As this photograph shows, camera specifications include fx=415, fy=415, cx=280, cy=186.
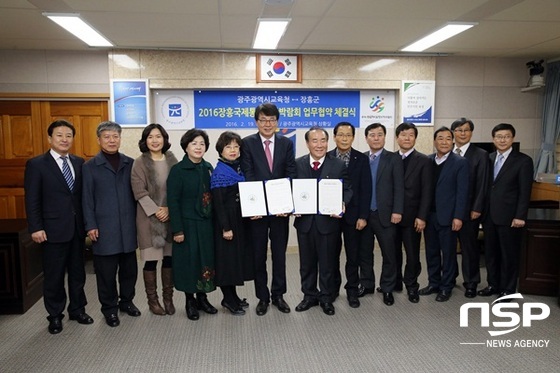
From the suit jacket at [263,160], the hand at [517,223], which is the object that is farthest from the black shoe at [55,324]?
the hand at [517,223]

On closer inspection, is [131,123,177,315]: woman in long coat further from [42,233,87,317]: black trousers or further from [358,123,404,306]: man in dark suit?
[358,123,404,306]: man in dark suit

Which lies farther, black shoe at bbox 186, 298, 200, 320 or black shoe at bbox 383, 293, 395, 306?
black shoe at bbox 383, 293, 395, 306

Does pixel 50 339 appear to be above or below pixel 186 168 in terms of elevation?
below

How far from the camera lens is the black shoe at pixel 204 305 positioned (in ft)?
11.4

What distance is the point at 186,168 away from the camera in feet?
10.4

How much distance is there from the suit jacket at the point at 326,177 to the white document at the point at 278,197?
198mm

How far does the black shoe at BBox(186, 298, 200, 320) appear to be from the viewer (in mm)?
3361

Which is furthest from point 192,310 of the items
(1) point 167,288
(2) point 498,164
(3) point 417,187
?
(2) point 498,164

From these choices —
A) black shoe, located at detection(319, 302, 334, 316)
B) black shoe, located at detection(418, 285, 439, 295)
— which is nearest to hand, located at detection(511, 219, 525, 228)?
black shoe, located at detection(418, 285, 439, 295)

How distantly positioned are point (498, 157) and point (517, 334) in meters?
1.55

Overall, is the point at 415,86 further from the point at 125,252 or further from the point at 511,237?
the point at 125,252

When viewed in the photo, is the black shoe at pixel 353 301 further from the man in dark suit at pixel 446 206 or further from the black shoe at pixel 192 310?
the black shoe at pixel 192 310

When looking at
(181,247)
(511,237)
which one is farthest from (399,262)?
(181,247)

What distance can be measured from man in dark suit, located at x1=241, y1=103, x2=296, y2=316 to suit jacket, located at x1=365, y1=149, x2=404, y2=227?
772 millimetres
